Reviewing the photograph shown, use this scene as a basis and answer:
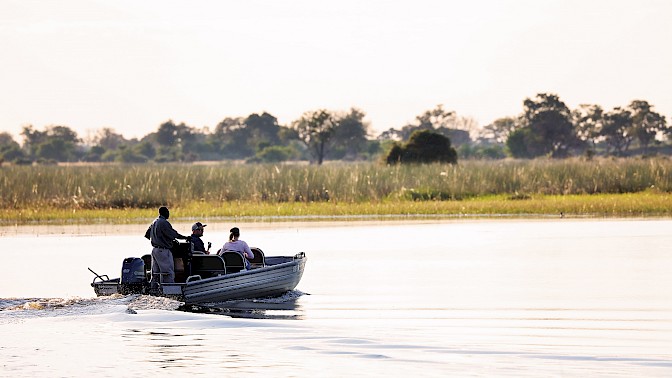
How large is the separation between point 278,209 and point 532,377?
2973 centimetres

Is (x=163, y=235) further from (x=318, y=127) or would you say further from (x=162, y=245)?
(x=318, y=127)

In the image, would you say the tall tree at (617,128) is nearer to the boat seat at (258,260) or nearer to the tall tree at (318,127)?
the tall tree at (318,127)

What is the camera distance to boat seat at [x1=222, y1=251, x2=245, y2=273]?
805 inches

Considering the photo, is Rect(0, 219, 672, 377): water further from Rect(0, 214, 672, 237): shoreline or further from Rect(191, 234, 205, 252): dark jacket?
Rect(0, 214, 672, 237): shoreline

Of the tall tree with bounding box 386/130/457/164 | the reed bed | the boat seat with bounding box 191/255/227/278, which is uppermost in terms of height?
the tall tree with bounding box 386/130/457/164

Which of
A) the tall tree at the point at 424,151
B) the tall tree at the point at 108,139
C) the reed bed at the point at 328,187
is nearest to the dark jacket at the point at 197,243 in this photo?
the reed bed at the point at 328,187

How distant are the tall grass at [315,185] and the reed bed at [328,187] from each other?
0.12 ft

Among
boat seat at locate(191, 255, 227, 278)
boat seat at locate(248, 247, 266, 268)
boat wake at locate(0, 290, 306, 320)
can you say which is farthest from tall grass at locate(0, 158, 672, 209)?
boat wake at locate(0, 290, 306, 320)

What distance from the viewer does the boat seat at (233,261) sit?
67.1 feet

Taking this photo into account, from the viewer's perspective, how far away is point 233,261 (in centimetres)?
2050

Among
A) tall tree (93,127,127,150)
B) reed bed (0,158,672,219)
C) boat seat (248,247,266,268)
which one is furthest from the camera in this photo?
tall tree (93,127,127,150)

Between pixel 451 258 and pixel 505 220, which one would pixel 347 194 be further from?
pixel 451 258

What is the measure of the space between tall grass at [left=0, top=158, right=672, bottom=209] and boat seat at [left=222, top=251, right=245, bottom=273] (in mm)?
23532

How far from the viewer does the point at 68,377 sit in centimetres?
1400
